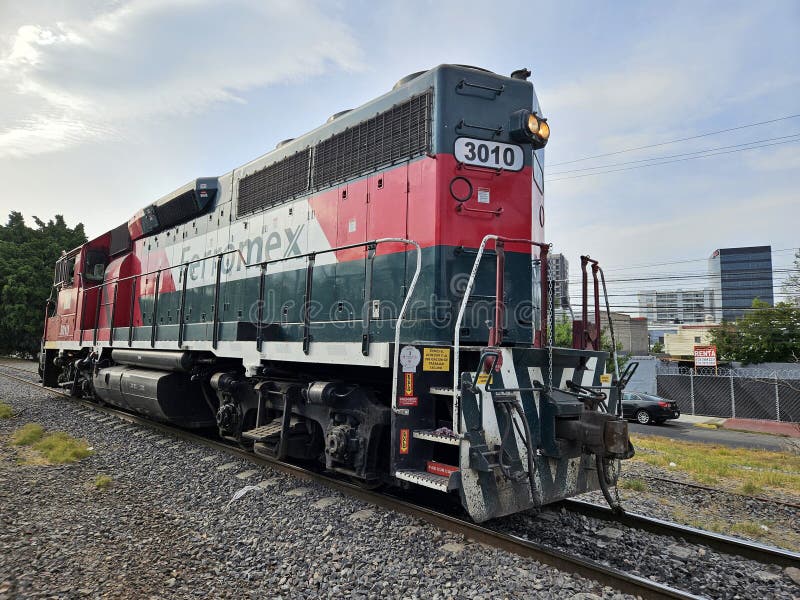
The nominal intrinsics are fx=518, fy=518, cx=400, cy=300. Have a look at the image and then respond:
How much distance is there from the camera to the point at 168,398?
683cm

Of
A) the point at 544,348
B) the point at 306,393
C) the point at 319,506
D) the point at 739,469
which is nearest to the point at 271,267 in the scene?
the point at 306,393

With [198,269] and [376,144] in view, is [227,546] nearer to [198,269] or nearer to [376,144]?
[376,144]

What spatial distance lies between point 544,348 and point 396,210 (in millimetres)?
1840

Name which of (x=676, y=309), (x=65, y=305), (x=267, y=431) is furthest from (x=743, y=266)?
(x=267, y=431)

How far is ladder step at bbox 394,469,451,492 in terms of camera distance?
10.9ft

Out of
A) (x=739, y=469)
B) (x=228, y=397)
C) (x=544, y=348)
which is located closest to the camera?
(x=544, y=348)

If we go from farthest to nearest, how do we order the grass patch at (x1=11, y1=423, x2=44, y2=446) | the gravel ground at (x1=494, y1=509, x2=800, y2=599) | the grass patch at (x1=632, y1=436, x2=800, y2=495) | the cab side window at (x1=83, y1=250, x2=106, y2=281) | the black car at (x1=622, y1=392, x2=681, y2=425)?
the black car at (x1=622, y1=392, x2=681, y2=425), the cab side window at (x1=83, y1=250, x2=106, y2=281), the grass patch at (x1=11, y1=423, x2=44, y2=446), the grass patch at (x1=632, y1=436, x2=800, y2=495), the gravel ground at (x1=494, y1=509, x2=800, y2=599)

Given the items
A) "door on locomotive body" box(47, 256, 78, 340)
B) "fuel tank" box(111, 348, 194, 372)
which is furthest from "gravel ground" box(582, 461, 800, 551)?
"door on locomotive body" box(47, 256, 78, 340)

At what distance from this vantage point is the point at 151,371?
7395 mm

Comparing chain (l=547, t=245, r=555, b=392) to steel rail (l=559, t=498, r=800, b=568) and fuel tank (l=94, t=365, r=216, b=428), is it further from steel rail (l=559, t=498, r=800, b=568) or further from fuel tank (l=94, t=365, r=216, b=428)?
fuel tank (l=94, t=365, r=216, b=428)

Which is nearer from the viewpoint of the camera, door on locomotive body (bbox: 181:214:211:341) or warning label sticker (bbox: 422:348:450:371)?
warning label sticker (bbox: 422:348:450:371)

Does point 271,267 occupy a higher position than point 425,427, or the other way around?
point 271,267

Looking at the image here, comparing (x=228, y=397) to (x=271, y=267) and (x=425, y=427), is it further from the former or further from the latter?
(x=425, y=427)

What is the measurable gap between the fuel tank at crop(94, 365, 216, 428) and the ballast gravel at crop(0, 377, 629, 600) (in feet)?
4.69
